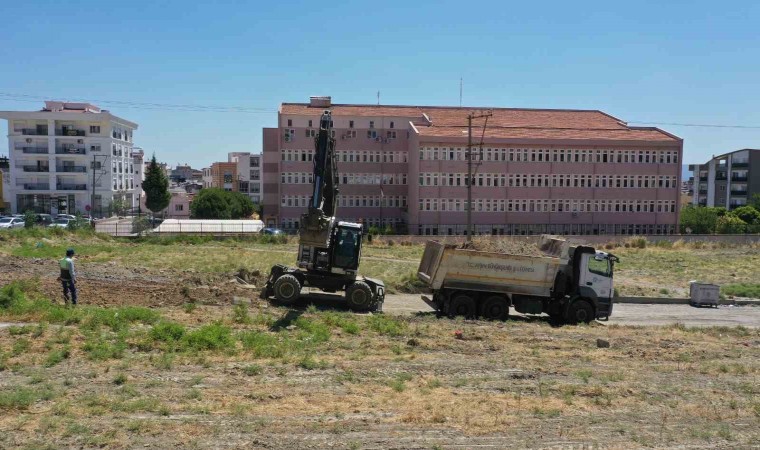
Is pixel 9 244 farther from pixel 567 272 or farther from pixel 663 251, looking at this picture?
pixel 663 251

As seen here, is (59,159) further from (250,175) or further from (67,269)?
(67,269)

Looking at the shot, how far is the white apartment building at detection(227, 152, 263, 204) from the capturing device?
122 m

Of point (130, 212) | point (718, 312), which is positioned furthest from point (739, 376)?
point (130, 212)

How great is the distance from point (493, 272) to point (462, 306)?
147cm

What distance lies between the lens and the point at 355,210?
239 ft

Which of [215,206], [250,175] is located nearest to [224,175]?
[250,175]

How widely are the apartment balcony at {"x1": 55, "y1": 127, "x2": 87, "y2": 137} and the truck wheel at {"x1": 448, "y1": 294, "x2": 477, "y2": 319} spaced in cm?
7372

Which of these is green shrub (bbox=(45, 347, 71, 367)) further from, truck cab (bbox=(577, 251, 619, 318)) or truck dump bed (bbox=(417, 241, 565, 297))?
truck cab (bbox=(577, 251, 619, 318))

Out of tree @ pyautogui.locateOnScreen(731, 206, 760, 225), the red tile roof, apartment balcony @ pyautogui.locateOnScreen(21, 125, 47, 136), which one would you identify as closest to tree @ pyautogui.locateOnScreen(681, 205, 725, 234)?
tree @ pyautogui.locateOnScreen(731, 206, 760, 225)

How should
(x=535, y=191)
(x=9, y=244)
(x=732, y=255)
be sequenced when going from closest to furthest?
(x=9, y=244), (x=732, y=255), (x=535, y=191)

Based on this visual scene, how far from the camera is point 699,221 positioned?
79.9 m

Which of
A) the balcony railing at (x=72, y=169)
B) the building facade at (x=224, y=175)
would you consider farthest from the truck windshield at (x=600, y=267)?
the building facade at (x=224, y=175)

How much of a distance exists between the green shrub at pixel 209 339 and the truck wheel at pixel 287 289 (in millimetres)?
6587

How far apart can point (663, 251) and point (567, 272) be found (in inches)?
1452
